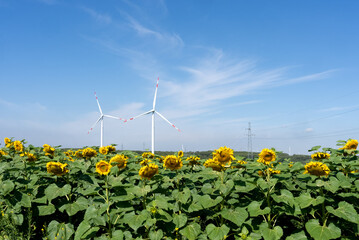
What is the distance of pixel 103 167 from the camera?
17.3 ft

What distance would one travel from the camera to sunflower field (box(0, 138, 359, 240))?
16.9 ft

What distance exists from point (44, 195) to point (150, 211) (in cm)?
235

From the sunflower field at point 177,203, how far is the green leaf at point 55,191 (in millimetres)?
18

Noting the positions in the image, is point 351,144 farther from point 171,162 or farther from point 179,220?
point 179,220

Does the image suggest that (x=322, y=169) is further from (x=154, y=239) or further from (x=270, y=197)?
(x=154, y=239)

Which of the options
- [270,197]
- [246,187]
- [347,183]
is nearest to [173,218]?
[246,187]

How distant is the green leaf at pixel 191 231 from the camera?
5.22 m

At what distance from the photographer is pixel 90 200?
18.9 feet

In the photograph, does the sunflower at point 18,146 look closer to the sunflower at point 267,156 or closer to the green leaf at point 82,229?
the green leaf at point 82,229

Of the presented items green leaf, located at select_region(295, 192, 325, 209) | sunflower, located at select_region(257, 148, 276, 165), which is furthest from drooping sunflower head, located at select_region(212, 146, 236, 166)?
green leaf, located at select_region(295, 192, 325, 209)

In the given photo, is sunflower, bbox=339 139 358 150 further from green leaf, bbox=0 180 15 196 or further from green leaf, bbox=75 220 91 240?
green leaf, bbox=0 180 15 196

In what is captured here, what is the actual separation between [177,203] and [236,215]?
110cm

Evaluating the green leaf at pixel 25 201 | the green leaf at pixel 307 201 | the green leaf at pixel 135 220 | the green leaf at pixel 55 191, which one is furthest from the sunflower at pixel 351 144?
the green leaf at pixel 25 201

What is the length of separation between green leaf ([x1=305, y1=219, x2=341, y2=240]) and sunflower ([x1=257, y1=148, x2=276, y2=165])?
4.19 ft
